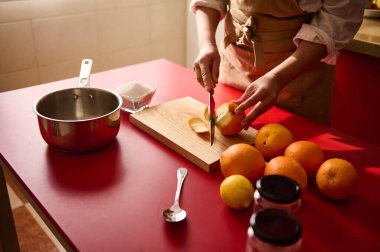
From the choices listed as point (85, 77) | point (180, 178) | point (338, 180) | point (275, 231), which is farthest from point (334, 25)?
point (275, 231)

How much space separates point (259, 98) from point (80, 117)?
478 millimetres

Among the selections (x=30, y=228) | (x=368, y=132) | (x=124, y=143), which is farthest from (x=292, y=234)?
(x=30, y=228)

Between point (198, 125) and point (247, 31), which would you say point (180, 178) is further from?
point (247, 31)

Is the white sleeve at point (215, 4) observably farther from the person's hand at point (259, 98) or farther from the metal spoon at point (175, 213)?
the metal spoon at point (175, 213)

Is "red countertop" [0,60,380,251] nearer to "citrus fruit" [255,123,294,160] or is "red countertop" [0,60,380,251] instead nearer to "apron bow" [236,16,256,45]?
"citrus fruit" [255,123,294,160]

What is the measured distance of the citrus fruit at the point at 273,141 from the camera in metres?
0.93

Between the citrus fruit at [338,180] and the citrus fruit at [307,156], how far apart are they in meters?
0.04

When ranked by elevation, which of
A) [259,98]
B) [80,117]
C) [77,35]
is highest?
[259,98]

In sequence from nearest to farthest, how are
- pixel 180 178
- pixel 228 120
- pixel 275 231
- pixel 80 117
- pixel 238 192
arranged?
pixel 275 231 → pixel 238 192 → pixel 180 178 → pixel 228 120 → pixel 80 117

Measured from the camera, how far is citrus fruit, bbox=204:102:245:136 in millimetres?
1008

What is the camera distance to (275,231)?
457 millimetres

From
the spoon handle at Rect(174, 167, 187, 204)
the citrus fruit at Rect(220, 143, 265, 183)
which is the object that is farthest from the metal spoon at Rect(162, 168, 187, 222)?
the citrus fruit at Rect(220, 143, 265, 183)

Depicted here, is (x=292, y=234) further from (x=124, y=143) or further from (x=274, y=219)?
(x=124, y=143)

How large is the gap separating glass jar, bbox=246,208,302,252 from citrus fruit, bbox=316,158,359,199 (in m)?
0.37
